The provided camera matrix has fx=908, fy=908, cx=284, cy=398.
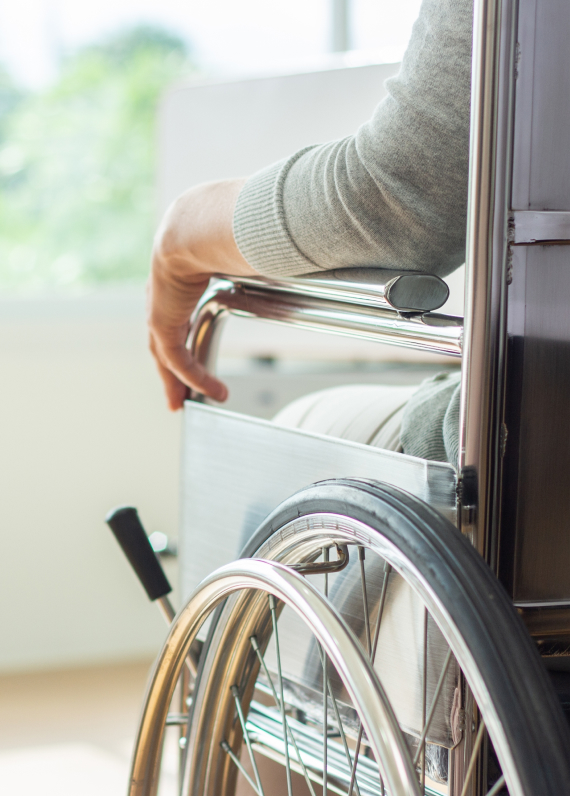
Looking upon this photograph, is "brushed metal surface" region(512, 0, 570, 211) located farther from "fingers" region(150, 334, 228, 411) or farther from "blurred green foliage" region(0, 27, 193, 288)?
"blurred green foliage" region(0, 27, 193, 288)

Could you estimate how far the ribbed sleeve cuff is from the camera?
0.66 m

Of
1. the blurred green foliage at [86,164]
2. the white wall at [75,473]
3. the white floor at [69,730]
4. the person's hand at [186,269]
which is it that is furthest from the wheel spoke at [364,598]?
the blurred green foliage at [86,164]

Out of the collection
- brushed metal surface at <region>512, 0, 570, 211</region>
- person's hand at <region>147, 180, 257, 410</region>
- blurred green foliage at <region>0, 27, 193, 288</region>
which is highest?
blurred green foliage at <region>0, 27, 193, 288</region>

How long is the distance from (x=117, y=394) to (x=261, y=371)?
0.44m

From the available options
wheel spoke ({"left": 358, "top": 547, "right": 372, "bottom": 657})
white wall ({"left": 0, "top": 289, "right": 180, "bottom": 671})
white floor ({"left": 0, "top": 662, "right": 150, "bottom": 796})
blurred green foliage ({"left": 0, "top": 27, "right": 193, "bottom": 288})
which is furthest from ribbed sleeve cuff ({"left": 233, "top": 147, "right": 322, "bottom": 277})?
blurred green foliage ({"left": 0, "top": 27, "right": 193, "bottom": 288})

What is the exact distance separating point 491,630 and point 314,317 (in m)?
0.35

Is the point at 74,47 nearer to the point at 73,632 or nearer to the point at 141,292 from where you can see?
the point at 141,292

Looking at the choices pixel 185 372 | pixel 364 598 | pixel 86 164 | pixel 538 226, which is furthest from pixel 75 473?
pixel 538 226

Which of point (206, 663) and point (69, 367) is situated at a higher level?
point (69, 367)

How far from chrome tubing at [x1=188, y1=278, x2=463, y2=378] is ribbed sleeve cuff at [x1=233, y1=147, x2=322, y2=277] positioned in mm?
30

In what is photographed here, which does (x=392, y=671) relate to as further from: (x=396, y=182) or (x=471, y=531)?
(x=396, y=182)

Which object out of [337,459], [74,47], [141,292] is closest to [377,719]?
[337,459]

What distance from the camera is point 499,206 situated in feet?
1.68

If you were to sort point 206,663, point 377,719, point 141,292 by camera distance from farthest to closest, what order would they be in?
1. point 141,292
2. point 206,663
3. point 377,719
